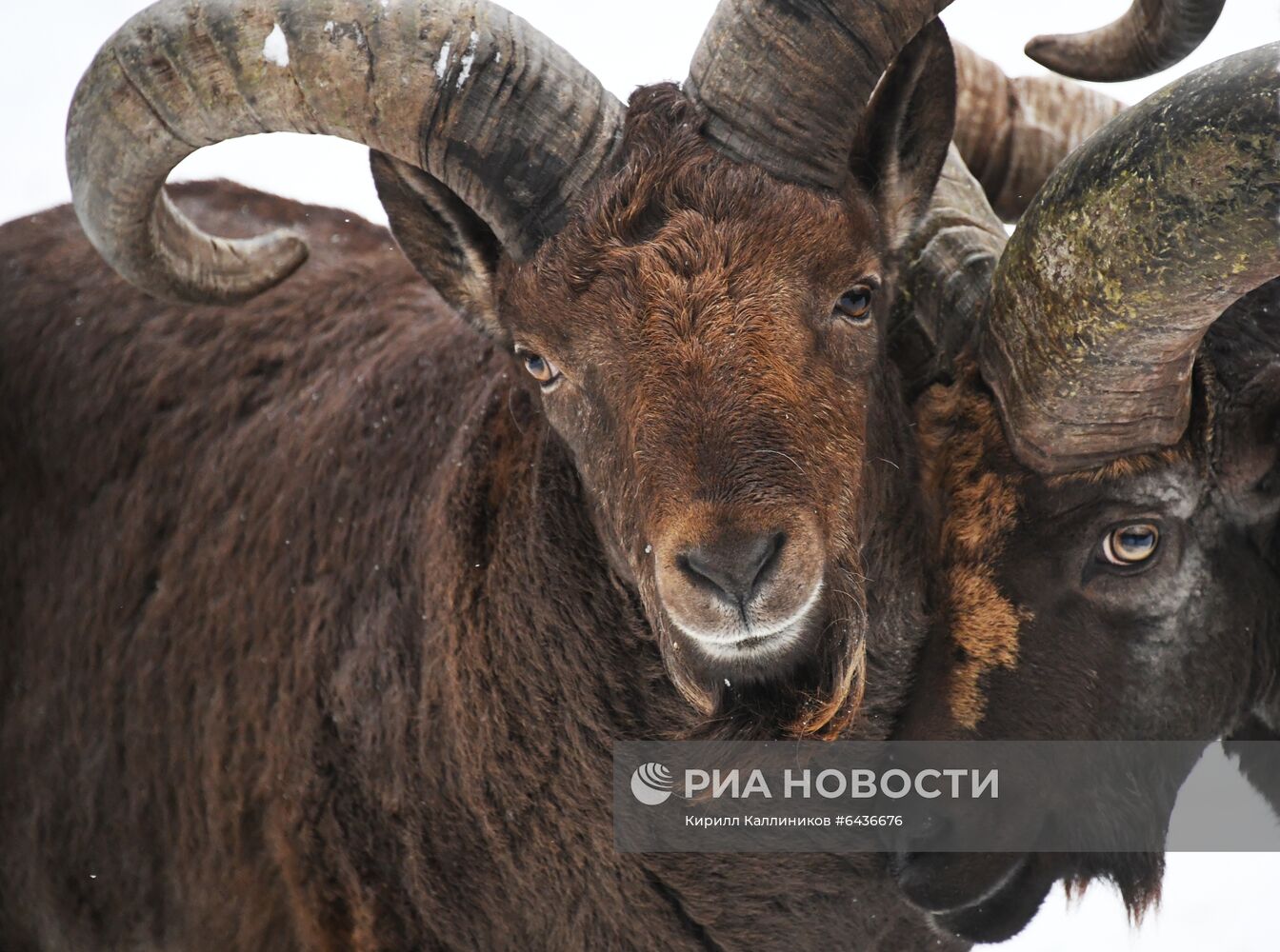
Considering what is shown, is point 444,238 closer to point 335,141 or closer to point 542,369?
point 542,369

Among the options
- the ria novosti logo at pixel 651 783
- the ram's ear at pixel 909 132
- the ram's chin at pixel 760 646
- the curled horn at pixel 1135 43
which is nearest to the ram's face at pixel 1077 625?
the ram's ear at pixel 909 132

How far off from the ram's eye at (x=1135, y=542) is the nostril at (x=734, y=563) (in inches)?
50.6

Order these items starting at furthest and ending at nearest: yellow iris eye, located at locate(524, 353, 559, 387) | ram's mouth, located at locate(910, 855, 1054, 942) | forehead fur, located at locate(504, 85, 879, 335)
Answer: ram's mouth, located at locate(910, 855, 1054, 942)
yellow iris eye, located at locate(524, 353, 559, 387)
forehead fur, located at locate(504, 85, 879, 335)

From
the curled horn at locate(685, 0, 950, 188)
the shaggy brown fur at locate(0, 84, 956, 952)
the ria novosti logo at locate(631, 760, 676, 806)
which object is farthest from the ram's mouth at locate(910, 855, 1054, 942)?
the curled horn at locate(685, 0, 950, 188)

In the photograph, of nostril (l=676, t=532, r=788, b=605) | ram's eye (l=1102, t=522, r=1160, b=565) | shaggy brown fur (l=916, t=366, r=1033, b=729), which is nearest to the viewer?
nostril (l=676, t=532, r=788, b=605)

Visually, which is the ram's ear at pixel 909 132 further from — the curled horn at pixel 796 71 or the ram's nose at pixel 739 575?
the ram's nose at pixel 739 575

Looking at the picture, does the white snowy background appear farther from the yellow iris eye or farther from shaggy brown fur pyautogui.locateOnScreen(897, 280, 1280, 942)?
the yellow iris eye

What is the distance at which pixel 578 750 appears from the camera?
4.41 meters

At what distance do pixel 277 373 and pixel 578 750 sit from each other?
2118 mm

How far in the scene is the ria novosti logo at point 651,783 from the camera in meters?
4.36

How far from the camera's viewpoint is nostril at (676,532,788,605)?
3357 millimetres

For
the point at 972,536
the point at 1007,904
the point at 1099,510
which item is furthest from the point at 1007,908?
the point at 1099,510

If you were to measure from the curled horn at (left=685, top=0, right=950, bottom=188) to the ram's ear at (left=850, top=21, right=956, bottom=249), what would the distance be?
0.21 meters

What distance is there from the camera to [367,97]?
12.5 feet
